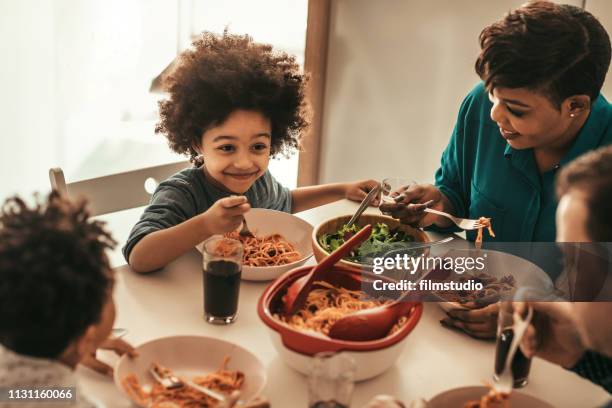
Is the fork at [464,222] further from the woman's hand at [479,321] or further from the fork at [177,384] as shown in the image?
the fork at [177,384]

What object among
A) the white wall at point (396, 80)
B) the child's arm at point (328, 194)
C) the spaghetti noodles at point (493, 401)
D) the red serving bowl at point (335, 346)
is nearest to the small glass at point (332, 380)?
the red serving bowl at point (335, 346)

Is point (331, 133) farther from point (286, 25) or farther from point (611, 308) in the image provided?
point (611, 308)

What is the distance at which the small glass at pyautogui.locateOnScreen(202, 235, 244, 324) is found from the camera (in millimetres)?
1354

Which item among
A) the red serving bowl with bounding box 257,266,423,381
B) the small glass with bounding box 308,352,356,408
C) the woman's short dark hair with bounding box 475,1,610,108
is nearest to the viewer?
the small glass with bounding box 308,352,356,408

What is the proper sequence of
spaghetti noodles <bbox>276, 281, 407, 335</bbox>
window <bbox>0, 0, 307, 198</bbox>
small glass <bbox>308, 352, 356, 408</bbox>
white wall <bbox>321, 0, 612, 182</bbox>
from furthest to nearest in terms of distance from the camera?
white wall <bbox>321, 0, 612, 182</bbox>, window <bbox>0, 0, 307, 198</bbox>, spaghetti noodles <bbox>276, 281, 407, 335</bbox>, small glass <bbox>308, 352, 356, 408</bbox>

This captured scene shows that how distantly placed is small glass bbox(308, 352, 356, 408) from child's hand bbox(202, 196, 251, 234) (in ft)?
1.78

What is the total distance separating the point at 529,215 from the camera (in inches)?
74.3

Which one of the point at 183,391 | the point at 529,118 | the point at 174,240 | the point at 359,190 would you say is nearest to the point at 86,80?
the point at 359,190

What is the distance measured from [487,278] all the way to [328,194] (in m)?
0.76

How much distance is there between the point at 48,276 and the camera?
93 centimetres

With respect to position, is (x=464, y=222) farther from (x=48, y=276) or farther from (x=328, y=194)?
(x=48, y=276)

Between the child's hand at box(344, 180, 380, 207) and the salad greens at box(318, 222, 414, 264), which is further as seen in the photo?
the child's hand at box(344, 180, 380, 207)

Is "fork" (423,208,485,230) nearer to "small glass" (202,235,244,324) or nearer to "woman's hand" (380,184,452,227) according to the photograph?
"woman's hand" (380,184,452,227)

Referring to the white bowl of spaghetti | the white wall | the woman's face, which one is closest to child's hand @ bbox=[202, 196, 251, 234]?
the white bowl of spaghetti
